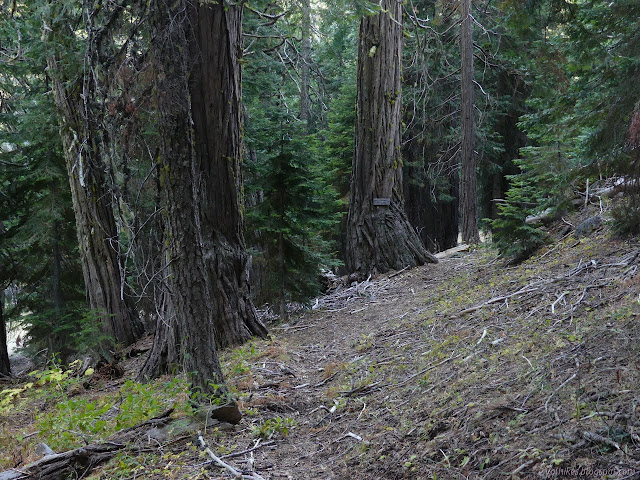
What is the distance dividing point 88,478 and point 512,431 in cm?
292

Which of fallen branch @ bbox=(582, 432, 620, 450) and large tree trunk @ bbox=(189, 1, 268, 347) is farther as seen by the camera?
large tree trunk @ bbox=(189, 1, 268, 347)

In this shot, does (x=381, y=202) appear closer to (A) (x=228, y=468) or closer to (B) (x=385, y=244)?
(B) (x=385, y=244)

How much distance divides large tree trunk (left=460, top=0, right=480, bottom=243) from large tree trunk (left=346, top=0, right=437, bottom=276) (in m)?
2.85

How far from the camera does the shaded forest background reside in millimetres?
4500

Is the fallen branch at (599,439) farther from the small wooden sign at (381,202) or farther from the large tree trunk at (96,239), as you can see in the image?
the small wooden sign at (381,202)

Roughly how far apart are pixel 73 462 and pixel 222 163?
4.21 metres

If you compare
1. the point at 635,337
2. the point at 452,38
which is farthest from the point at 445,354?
the point at 452,38

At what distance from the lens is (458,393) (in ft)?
12.6

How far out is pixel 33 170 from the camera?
35.1 feet

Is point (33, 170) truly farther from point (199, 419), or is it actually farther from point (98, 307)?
point (199, 419)

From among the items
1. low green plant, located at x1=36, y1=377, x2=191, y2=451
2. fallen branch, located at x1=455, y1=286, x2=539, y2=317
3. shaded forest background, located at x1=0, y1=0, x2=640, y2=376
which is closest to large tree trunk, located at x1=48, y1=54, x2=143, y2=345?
shaded forest background, located at x1=0, y1=0, x2=640, y2=376

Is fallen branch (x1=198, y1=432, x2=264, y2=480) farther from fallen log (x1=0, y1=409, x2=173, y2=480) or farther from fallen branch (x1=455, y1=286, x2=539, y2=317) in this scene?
fallen branch (x1=455, y1=286, x2=539, y2=317)

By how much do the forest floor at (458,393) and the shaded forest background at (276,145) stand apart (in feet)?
3.18

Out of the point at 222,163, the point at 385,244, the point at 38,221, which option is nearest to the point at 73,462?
the point at 222,163
